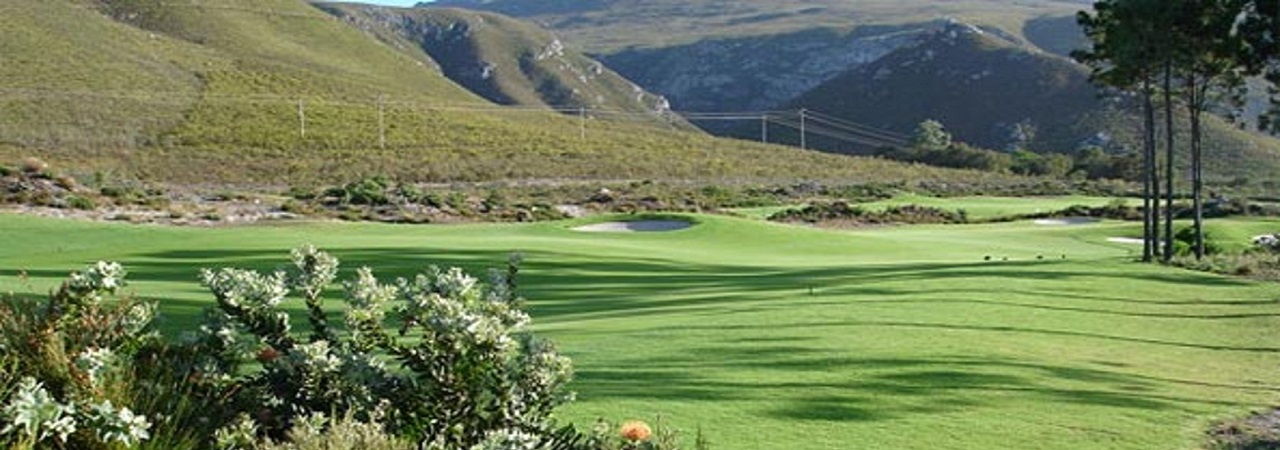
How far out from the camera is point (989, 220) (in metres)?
54.9

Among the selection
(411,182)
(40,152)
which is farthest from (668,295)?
(40,152)

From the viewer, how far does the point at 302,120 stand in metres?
81.6

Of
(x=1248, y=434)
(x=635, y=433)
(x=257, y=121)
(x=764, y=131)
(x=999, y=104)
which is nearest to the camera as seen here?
(x=635, y=433)

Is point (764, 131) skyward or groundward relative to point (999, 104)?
groundward

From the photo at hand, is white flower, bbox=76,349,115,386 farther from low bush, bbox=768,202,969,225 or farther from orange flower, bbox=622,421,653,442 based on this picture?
low bush, bbox=768,202,969,225

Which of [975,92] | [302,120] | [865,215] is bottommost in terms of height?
[865,215]

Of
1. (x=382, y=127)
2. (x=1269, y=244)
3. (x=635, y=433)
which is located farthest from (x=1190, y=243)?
(x=382, y=127)

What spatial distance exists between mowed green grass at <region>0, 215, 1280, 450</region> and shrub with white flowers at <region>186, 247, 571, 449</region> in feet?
7.09

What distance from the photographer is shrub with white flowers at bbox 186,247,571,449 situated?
231 inches

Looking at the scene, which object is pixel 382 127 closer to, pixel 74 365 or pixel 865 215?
pixel 865 215

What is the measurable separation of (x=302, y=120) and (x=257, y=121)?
289 cm

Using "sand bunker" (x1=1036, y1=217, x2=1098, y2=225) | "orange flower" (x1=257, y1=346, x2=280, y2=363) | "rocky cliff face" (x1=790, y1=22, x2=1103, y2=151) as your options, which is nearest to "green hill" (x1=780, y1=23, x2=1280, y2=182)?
"rocky cliff face" (x1=790, y1=22, x2=1103, y2=151)

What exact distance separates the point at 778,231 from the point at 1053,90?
129275 millimetres

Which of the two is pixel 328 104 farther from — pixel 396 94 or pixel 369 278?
pixel 369 278
